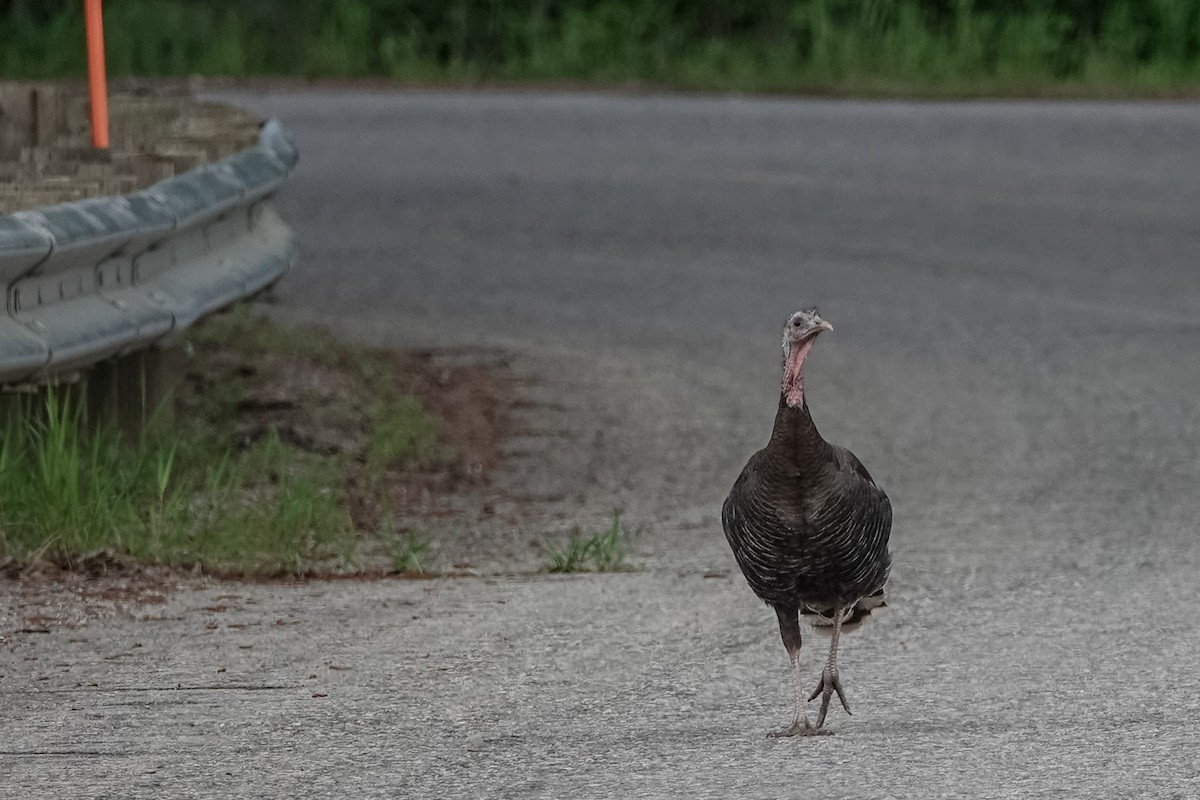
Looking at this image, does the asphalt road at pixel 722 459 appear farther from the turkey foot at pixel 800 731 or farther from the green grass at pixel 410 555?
the green grass at pixel 410 555

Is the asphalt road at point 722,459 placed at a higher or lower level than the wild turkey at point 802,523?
lower

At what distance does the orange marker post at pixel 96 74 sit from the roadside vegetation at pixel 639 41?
27.6 feet

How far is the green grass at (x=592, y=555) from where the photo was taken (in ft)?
22.5

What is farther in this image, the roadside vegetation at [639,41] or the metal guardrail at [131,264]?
the roadside vegetation at [639,41]

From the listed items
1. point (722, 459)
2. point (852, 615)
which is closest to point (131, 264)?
point (722, 459)

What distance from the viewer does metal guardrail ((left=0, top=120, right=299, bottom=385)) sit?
6434mm

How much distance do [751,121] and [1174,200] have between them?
3.30 meters

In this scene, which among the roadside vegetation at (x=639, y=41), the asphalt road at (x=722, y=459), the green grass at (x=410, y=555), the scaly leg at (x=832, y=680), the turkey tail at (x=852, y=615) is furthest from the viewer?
the roadside vegetation at (x=639, y=41)

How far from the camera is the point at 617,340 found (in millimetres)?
10773

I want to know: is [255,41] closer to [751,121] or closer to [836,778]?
[751,121]

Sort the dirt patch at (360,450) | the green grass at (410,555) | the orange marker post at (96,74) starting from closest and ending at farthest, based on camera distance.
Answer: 1. the dirt patch at (360,450)
2. the green grass at (410,555)
3. the orange marker post at (96,74)

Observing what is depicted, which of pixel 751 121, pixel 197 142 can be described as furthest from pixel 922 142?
pixel 197 142

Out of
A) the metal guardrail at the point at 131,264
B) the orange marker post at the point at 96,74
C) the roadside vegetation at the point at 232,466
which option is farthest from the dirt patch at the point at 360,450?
the orange marker post at the point at 96,74

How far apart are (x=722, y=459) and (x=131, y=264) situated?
100 inches
